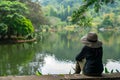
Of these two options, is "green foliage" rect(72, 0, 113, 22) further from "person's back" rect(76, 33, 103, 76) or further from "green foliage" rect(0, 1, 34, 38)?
"green foliage" rect(0, 1, 34, 38)

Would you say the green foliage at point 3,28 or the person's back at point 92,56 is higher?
the person's back at point 92,56

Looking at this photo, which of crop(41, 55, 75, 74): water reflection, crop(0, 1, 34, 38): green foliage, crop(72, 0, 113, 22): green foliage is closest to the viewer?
crop(72, 0, 113, 22): green foliage

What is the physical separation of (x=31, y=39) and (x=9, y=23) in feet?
15.0

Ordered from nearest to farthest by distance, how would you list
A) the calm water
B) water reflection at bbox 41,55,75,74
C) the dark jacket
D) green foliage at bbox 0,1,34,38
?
the dark jacket → water reflection at bbox 41,55,75,74 → the calm water → green foliage at bbox 0,1,34,38

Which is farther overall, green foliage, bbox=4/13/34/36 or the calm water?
green foliage, bbox=4/13/34/36

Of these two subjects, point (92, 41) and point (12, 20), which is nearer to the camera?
point (92, 41)

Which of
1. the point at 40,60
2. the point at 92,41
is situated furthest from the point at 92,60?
the point at 40,60

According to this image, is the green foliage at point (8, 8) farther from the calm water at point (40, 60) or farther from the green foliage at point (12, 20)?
the calm water at point (40, 60)

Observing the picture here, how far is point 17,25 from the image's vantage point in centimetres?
3372

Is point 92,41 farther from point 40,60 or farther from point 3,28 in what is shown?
point 3,28

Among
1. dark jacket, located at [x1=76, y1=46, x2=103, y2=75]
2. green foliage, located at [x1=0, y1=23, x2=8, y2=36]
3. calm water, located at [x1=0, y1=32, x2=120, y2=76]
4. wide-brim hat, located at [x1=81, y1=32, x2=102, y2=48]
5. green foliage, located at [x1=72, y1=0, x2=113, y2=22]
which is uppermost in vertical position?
green foliage, located at [x1=72, y1=0, x2=113, y2=22]

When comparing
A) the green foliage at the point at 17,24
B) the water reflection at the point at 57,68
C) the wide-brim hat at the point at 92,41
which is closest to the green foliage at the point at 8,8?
the green foliage at the point at 17,24

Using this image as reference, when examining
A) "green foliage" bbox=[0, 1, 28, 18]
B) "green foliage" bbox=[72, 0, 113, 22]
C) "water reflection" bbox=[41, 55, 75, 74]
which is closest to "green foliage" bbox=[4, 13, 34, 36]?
"green foliage" bbox=[0, 1, 28, 18]

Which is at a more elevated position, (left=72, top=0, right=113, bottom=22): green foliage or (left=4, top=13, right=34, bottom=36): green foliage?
(left=72, top=0, right=113, bottom=22): green foliage
